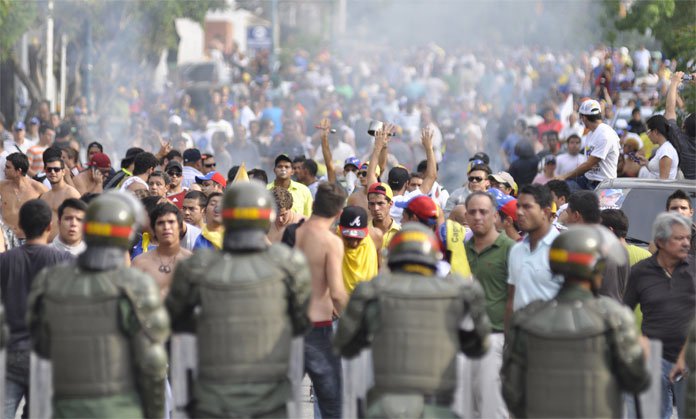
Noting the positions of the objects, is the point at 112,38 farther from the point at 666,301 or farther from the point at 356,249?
the point at 666,301

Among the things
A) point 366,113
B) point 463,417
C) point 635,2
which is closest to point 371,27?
point 366,113

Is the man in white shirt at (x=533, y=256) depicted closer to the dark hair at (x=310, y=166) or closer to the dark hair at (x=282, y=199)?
the dark hair at (x=282, y=199)

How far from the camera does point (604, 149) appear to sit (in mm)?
13844

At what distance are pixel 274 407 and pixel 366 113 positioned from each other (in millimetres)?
18146

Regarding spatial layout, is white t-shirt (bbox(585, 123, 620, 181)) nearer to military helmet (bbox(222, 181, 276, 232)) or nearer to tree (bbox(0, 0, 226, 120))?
military helmet (bbox(222, 181, 276, 232))

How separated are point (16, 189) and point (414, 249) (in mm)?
7098

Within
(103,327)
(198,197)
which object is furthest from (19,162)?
(103,327)

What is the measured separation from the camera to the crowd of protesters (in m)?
8.68

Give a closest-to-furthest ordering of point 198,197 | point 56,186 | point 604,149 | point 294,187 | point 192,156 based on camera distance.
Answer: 1. point 198,197
2. point 56,186
3. point 294,187
4. point 604,149
5. point 192,156

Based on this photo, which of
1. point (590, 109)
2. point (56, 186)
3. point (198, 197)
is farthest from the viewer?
point (590, 109)

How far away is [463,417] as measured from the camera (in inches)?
281

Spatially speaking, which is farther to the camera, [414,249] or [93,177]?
[93,177]

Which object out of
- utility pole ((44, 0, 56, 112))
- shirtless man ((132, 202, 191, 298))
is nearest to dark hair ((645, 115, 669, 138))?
shirtless man ((132, 202, 191, 298))

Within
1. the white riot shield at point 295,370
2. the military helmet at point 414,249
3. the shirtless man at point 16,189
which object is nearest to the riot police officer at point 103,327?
the white riot shield at point 295,370
